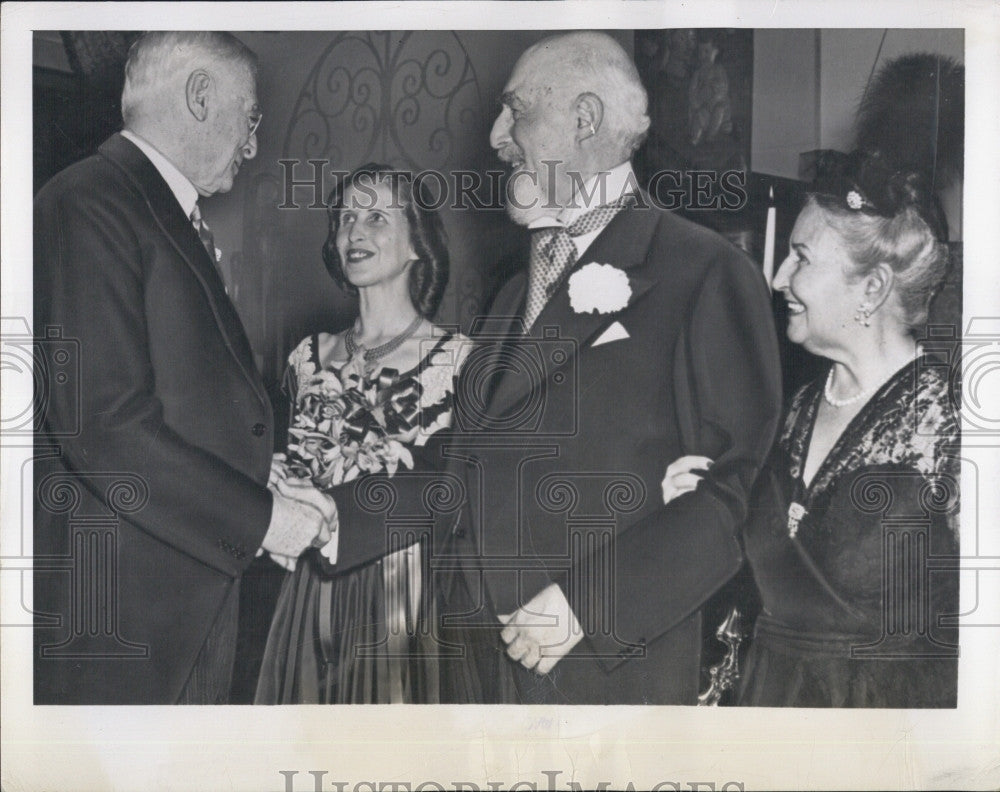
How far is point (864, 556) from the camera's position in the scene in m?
2.66

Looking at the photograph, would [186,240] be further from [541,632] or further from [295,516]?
[541,632]

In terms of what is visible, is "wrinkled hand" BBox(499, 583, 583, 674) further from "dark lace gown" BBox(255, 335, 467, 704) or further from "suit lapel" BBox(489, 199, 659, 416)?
"suit lapel" BBox(489, 199, 659, 416)

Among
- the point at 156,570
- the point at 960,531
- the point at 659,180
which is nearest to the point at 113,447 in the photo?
the point at 156,570

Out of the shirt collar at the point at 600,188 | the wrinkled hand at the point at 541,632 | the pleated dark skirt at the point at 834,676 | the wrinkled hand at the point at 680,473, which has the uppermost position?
the shirt collar at the point at 600,188

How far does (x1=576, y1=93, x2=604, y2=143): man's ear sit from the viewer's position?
8.71ft

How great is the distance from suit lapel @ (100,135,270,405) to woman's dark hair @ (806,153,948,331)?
165cm

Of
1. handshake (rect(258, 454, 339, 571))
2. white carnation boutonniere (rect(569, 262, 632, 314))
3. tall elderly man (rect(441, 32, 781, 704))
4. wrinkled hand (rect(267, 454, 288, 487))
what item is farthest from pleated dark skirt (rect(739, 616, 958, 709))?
wrinkled hand (rect(267, 454, 288, 487))

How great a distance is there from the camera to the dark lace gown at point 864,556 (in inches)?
105

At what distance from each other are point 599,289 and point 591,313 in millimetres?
71

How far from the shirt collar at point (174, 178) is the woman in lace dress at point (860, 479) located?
5.13 ft

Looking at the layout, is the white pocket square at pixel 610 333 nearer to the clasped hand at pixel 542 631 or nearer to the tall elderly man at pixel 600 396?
the tall elderly man at pixel 600 396

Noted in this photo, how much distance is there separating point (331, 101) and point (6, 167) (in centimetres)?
95

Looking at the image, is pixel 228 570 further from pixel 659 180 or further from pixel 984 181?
pixel 984 181

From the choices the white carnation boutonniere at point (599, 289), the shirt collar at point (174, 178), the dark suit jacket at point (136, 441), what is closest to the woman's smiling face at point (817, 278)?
the white carnation boutonniere at point (599, 289)
